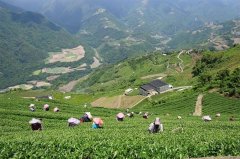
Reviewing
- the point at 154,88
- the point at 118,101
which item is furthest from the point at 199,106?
the point at 154,88

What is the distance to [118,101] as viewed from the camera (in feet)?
516

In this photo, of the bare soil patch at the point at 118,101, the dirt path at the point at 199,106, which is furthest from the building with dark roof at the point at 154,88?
the dirt path at the point at 199,106

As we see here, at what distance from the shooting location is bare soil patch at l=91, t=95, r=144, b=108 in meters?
150

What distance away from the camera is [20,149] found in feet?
103

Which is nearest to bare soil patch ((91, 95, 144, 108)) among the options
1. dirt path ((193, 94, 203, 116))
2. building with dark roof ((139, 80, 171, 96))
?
building with dark roof ((139, 80, 171, 96))

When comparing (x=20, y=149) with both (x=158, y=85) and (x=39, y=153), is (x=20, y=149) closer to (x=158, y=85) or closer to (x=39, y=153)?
(x=39, y=153)

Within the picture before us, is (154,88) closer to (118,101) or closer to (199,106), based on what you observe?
(118,101)

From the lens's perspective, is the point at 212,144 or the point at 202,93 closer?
the point at 212,144

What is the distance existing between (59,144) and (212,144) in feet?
39.3

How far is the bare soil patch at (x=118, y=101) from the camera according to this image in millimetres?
150125

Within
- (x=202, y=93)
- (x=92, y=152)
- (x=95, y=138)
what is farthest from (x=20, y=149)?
(x=202, y=93)

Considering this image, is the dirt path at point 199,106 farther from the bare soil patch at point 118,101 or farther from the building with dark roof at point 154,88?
the building with dark roof at point 154,88

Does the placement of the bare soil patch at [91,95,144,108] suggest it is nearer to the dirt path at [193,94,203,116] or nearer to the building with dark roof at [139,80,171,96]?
the building with dark roof at [139,80,171,96]

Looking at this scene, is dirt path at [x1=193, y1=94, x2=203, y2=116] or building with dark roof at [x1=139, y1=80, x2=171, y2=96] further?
building with dark roof at [x1=139, y1=80, x2=171, y2=96]
